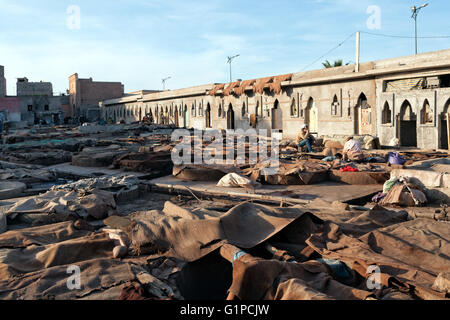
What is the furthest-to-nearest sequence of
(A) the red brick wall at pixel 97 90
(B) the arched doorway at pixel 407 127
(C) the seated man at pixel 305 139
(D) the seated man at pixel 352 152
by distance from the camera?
(A) the red brick wall at pixel 97 90, (B) the arched doorway at pixel 407 127, (C) the seated man at pixel 305 139, (D) the seated man at pixel 352 152

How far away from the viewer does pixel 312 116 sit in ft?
70.3

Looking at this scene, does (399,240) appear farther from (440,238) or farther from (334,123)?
(334,123)

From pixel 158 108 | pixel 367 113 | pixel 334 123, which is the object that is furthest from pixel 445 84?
pixel 158 108

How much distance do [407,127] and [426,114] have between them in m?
1.27

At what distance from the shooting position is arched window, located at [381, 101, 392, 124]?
56.4ft

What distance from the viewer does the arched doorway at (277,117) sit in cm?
2333

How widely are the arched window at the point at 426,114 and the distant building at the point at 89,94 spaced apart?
152 ft

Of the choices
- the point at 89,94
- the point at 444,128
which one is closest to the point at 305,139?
the point at 444,128

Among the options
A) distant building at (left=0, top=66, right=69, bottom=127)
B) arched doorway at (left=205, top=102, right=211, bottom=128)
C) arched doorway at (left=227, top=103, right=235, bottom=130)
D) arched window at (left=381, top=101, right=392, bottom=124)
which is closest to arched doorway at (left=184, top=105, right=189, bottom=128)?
arched doorway at (left=205, top=102, right=211, bottom=128)

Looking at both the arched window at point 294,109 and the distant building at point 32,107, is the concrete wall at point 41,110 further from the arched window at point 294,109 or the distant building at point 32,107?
the arched window at point 294,109

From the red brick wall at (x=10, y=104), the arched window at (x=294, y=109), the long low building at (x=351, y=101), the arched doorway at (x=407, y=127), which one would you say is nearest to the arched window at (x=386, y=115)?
the long low building at (x=351, y=101)
